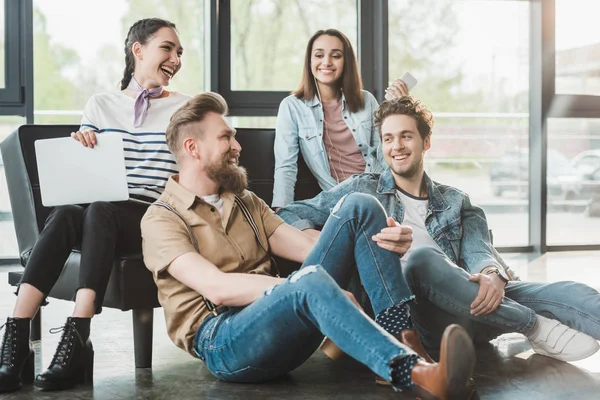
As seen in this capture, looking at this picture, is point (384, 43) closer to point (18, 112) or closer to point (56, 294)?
point (18, 112)

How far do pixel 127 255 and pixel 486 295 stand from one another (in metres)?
1.13

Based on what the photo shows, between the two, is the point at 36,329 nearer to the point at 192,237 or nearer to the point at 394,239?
the point at 192,237

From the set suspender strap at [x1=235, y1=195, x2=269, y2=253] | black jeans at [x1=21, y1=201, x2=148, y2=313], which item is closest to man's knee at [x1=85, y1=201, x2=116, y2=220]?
black jeans at [x1=21, y1=201, x2=148, y2=313]

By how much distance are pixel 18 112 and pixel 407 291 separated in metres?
3.77

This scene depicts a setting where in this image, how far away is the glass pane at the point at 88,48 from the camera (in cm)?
536

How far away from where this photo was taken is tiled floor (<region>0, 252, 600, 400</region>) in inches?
90.4

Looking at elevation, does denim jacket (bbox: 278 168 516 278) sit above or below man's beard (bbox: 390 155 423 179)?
below

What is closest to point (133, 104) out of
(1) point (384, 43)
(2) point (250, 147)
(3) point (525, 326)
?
(2) point (250, 147)

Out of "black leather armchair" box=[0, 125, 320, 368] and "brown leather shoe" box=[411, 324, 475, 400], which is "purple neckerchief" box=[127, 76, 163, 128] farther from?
"brown leather shoe" box=[411, 324, 475, 400]

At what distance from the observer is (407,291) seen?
2.19m

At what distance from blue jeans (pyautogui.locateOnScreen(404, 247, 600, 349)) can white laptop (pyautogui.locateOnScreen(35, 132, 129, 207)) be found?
0.98 m

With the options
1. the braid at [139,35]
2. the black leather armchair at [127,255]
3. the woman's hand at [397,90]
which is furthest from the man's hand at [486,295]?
the braid at [139,35]

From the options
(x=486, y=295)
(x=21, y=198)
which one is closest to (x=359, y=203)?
(x=486, y=295)

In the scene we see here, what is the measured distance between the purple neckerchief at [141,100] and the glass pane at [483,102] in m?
3.41
